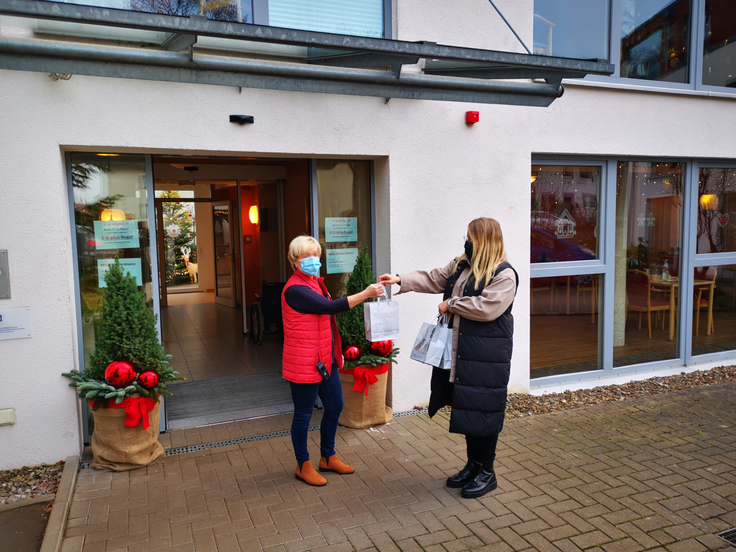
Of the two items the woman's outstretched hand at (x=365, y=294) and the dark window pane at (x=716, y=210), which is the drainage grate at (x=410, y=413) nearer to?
the woman's outstretched hand at (x=365, y=294)

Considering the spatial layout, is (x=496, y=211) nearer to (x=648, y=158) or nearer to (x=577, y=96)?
(x=577, y=96)

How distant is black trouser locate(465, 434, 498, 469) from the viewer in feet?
13.0

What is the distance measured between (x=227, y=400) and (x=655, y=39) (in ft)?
21.6

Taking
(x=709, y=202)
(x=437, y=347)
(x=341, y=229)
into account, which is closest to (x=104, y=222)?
(x=341, y=229)

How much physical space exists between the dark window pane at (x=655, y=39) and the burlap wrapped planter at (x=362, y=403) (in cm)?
467

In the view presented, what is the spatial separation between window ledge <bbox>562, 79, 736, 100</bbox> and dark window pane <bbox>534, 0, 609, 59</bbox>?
0.46 meters

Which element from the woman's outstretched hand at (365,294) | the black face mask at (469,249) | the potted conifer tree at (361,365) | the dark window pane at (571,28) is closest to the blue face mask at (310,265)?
the woman's outstretched hand at (365,294)

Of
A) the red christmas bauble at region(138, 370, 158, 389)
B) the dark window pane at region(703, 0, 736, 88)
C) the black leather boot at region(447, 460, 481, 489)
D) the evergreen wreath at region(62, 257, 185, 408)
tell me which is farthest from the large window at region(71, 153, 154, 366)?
the dark window pane at region(703, 0, 736, 88)

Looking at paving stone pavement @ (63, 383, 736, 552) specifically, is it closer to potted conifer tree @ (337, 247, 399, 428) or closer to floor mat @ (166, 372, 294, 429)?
potted conifer tree @ (337, 247, 399, 428)

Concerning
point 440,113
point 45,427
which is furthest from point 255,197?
point 45,427

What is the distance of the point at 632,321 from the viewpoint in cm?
707

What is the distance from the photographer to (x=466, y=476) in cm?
412

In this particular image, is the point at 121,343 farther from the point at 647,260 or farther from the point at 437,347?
the point at 647,260

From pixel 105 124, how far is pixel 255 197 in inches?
245
